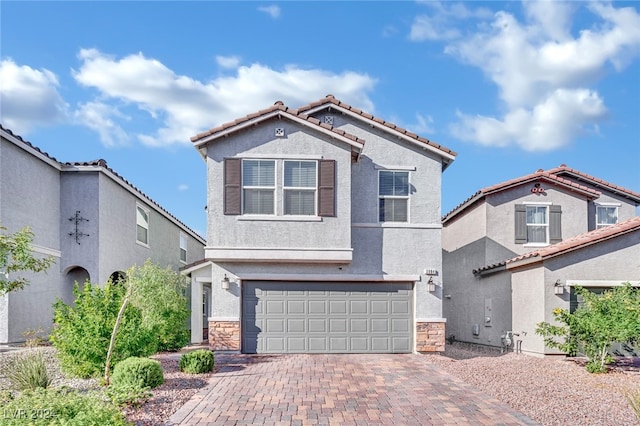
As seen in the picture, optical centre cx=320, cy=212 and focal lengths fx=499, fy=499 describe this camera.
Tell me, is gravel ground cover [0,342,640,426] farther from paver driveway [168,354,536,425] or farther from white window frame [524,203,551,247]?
white window frame [524,203,551,247]

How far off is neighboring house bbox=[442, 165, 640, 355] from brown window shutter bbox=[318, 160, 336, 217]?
626 centimetres

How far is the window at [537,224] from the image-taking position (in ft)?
62.6

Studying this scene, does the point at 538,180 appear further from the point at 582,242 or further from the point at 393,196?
the point at 393,196

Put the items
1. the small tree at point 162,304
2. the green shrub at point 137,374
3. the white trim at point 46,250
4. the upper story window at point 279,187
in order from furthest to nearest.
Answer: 1. the white trim at point 46,250
2. the upper story window at point 279,187
3. the small tree at point 162,304
4. the green shrub at point 137,374

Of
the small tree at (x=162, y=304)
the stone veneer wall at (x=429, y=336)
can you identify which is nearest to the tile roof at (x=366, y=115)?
the stone veneer wall at (x=429, y=336)

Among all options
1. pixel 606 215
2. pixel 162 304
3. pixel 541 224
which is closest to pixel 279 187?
pixel 162 304

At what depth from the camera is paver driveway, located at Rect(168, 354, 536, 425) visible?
26.5 ft

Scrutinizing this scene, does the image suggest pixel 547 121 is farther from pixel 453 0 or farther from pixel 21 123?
pixel 21 123

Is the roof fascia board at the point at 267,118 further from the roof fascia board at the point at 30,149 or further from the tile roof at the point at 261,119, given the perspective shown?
the roof fascia board at the point at 30,149

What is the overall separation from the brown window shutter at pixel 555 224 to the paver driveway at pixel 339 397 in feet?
28.9

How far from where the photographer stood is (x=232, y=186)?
A: 14703mm

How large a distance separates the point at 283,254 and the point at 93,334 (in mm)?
5652

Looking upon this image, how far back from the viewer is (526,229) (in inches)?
744

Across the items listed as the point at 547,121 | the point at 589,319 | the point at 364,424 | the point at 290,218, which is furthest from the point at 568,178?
the point at 364,424
